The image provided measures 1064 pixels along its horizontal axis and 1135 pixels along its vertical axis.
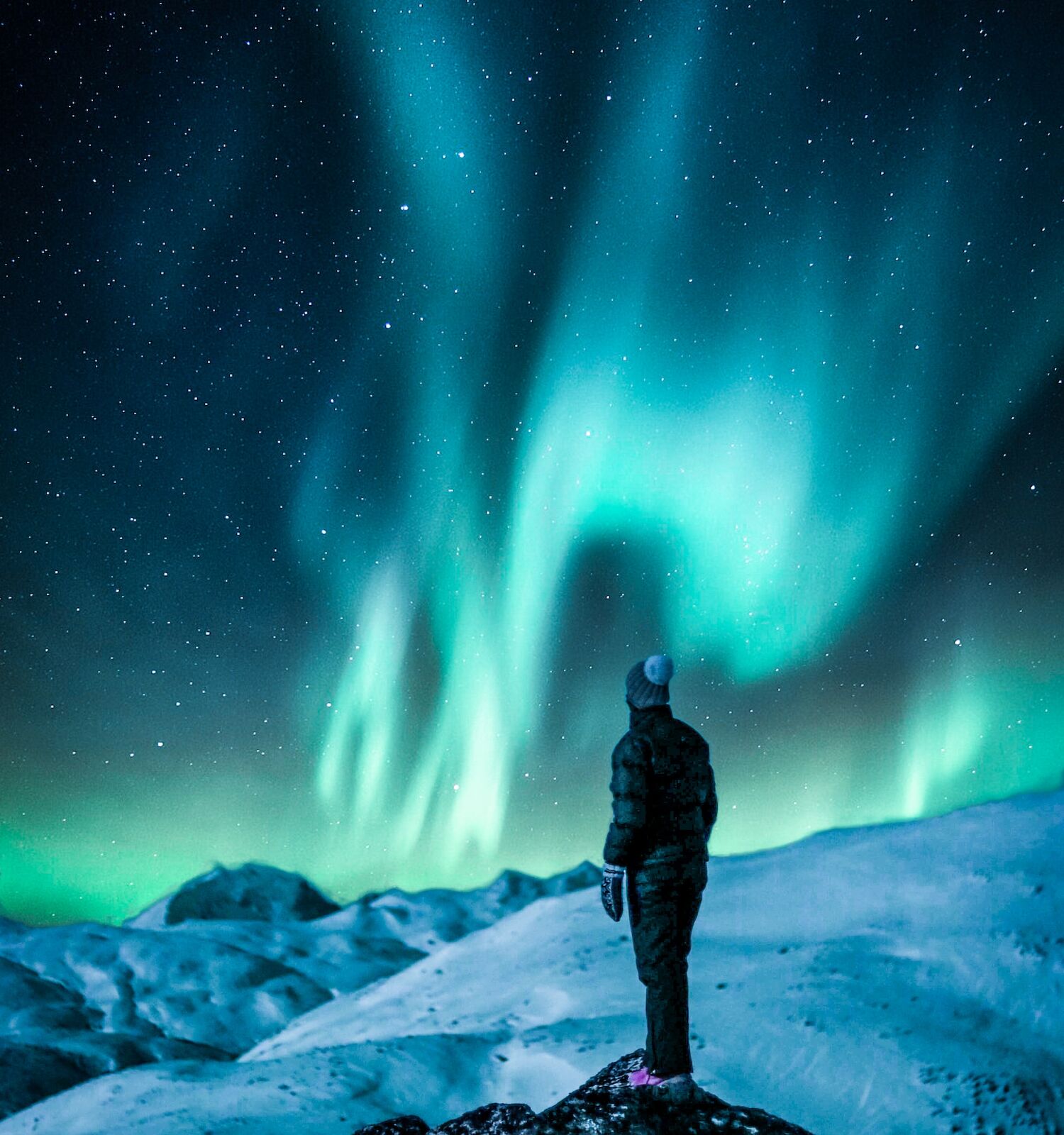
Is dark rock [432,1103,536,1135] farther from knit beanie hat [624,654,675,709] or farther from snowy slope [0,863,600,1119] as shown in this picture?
snowy slope [0,863,600,1119]

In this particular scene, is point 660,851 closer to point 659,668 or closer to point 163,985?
point 659,668

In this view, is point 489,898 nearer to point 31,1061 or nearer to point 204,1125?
point 31,1061

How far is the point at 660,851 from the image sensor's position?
203 inches

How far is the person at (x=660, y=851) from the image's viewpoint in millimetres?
5016

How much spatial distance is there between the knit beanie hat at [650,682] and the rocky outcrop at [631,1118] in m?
2.37

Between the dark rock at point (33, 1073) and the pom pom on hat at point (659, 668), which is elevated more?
Answer: the pom pom on hat at point (659, 668)

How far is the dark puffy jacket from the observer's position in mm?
5031

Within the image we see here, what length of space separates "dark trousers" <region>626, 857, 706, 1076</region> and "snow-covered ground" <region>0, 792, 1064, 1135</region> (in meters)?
4.39

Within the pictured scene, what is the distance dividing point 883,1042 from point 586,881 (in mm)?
94769

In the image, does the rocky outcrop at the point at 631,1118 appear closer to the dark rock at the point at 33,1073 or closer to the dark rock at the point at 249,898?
the dark rock at the point at 33,1073

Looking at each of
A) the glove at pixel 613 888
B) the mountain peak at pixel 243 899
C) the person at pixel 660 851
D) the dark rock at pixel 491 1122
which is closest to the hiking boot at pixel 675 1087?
the person at pixel 660 851

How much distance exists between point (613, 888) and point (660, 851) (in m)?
0.40

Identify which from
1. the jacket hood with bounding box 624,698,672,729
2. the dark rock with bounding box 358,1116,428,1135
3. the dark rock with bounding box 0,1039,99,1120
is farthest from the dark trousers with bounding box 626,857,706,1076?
the dark rock with bounding box 0,1039,99,1120

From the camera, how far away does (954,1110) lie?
7.75 m
